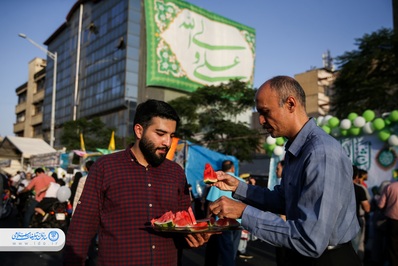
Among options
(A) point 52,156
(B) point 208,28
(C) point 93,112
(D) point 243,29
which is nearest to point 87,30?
(C) point 93,112

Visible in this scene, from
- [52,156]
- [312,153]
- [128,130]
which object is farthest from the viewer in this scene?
[128,130]

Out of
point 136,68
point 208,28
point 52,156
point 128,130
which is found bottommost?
point 52,156

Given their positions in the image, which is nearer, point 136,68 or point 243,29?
point 136,68

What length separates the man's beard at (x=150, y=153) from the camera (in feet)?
8.37

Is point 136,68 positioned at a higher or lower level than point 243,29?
lower

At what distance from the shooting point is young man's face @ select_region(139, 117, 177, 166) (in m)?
2.55

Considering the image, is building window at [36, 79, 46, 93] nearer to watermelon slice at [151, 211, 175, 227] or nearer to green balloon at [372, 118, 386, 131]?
green balloon at [372, 118, 386, 131]

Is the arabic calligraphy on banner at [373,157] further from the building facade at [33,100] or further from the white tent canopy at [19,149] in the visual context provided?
the building facade at [33,100]

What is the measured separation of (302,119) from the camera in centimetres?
202

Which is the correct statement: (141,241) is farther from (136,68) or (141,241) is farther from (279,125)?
(136,68)

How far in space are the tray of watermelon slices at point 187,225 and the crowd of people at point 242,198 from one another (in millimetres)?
105

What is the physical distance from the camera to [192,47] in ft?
137

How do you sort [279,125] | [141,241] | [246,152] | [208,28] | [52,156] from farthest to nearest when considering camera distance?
[208,28]
[246,152]
[52,156]
[141,241]
[279,125]

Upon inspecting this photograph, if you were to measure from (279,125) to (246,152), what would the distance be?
867 inches
